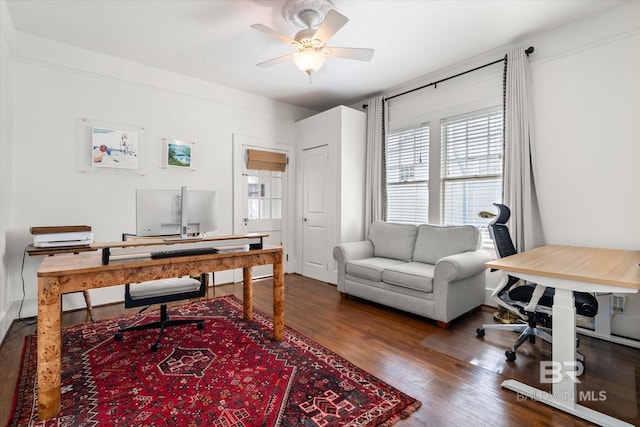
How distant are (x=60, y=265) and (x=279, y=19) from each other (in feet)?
8.65

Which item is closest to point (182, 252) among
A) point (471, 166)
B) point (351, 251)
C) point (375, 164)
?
point (351, 251)

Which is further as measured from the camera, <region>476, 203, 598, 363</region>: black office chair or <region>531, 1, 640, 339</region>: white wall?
<region>531, 1, 640, 339</region>: white wall

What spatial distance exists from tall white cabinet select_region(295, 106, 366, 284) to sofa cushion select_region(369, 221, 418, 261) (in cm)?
51

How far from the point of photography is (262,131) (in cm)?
493

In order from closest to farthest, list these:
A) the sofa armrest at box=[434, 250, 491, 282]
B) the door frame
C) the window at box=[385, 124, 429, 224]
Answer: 1. the sofa armrest at box=[434, 250, 491, 282]
2. the window at box=[385, 124, 429, 224]
3. the door frame

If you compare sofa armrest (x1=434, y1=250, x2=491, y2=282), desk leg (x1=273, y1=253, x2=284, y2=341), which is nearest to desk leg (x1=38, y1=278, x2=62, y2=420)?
desk leg (x1=273, y1=253, x2=284, y2=341)

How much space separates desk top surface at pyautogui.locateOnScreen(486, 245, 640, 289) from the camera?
1604 millimetres

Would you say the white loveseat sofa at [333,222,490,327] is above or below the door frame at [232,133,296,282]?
below

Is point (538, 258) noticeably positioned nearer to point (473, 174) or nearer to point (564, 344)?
point (564, 344)

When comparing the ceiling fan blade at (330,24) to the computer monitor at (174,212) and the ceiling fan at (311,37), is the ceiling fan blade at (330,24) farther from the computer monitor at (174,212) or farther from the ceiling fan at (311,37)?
the computer monitor at (174,212)

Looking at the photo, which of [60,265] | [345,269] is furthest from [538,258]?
[60,265]

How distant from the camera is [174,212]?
90.2 inches

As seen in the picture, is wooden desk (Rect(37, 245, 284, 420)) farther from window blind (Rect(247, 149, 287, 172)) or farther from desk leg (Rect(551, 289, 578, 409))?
window blind (Rect(247, 149, 287, 172))

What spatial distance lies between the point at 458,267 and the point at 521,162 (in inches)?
54.0
